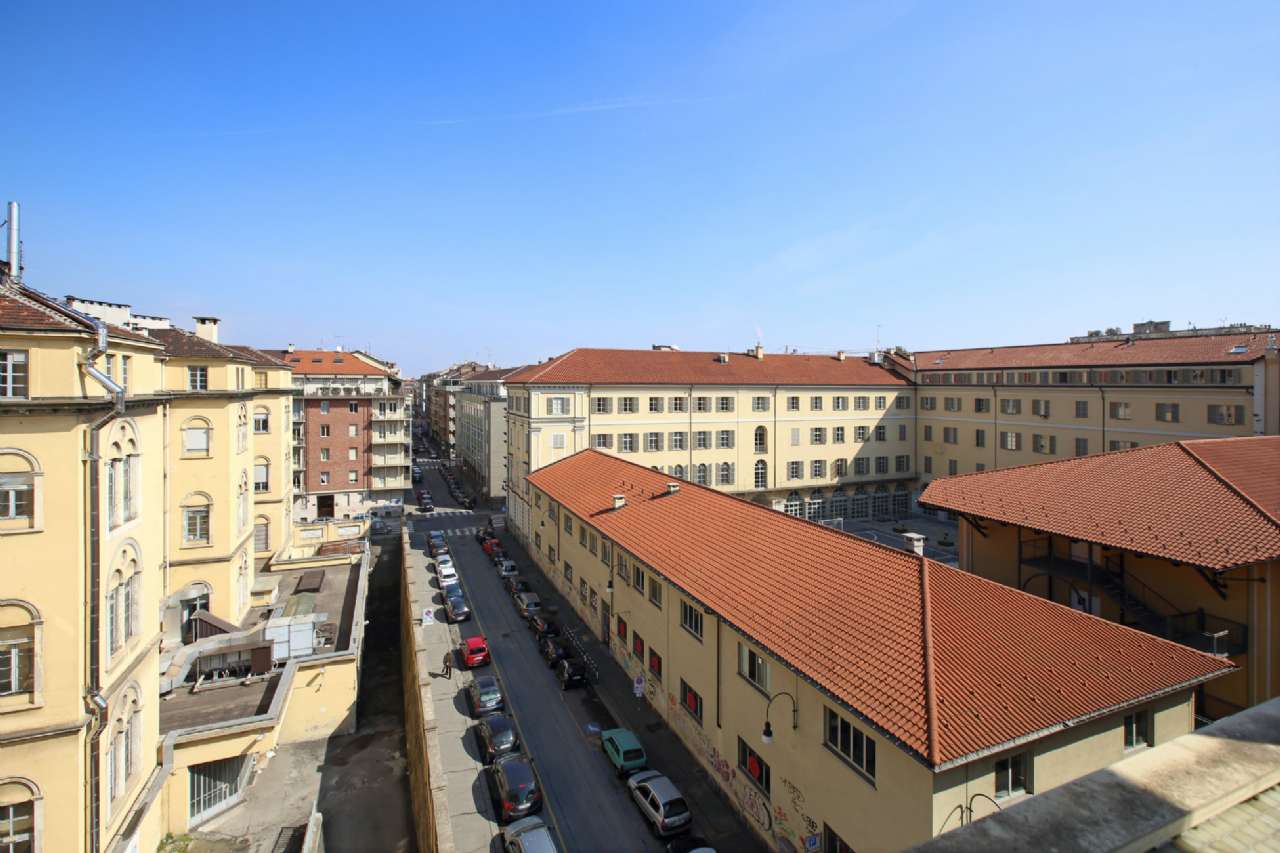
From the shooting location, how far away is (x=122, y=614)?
59.3ft

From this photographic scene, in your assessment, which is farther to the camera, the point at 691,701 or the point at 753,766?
the point at 691,701

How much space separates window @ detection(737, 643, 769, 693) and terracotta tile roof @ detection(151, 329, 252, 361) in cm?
→ 2884

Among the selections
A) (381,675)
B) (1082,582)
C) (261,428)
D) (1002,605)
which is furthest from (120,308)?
(1082,582)

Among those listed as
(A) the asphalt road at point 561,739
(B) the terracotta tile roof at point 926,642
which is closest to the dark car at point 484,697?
(A) the asphalt road at point 561,739

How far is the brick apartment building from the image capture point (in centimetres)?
6182

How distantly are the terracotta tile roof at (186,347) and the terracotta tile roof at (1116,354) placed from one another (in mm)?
55537

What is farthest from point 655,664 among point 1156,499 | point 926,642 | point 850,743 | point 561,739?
point 1156,499

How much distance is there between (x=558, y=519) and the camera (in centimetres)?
3956

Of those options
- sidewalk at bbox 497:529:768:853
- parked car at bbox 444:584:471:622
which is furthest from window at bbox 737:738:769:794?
parked car at bbox 444:584:471:622

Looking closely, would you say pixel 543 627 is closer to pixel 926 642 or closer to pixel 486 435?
pixel 926 642

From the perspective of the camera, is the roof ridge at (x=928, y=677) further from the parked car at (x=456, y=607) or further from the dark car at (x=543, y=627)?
the parked car at (x=456, y=607)

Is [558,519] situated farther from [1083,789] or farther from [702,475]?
[1083,789]

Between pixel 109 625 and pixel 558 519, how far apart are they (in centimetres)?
2419

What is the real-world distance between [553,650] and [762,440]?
32361mm
